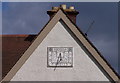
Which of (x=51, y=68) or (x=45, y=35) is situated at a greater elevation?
(x=45, y=35)

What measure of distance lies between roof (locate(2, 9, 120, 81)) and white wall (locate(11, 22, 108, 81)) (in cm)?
22

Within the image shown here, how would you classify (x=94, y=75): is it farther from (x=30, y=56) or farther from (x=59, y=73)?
(x=30, y=56)

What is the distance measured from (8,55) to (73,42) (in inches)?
178

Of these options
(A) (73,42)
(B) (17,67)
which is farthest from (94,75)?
(B) (17,67)

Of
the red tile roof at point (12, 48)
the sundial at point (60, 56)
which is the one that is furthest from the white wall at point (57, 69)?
the red tile roof at point (12, 48)

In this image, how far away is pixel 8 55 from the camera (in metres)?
28.6

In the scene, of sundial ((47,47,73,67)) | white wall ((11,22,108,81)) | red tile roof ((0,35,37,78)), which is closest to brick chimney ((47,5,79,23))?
red tile roof ((0,35,37,78))

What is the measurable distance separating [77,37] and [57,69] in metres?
1.95

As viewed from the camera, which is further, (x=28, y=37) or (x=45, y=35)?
(x=28, y=37)

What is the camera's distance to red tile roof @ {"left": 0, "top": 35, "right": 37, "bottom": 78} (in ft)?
91.6

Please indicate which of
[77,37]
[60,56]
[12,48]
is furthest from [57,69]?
[12,48]

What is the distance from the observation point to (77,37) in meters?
26.0

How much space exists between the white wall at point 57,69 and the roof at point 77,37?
216 mm

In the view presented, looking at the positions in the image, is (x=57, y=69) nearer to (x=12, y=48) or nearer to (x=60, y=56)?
(x=60, y=56)
